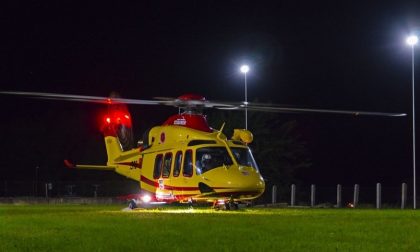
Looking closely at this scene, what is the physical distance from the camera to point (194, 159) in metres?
26.3

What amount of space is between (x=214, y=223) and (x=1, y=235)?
5.08 meters

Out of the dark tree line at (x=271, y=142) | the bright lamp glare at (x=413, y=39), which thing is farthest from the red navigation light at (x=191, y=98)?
the dark tree line at (x=271, y=142)

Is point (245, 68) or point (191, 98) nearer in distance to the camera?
point (191, 98)

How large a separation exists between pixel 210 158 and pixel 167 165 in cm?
263

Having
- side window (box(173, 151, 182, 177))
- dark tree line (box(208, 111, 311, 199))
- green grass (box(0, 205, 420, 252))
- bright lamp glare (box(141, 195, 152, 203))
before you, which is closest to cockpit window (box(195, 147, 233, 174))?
side window (box(173, 151, 182, 177))

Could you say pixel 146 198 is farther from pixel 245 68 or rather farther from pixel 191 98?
pixel 245 68

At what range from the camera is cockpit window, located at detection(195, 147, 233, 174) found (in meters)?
25.8

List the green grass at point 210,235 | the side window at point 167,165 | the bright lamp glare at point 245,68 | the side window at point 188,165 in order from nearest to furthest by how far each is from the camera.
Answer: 1. the green grass at point 210,235
2. the side window at point 188,165
3. the side window at point 167,165
4. the bright lamp glare at point 245,68

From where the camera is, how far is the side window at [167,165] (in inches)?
1100

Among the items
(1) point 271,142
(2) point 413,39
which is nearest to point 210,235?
(2) point 413,39

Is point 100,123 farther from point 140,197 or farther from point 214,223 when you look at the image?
point 214,223

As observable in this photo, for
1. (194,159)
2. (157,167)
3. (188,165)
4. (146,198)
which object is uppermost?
(194,159)

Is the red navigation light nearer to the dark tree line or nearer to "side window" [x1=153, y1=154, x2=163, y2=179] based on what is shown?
"side window" [x1=153, y1=154, x2=163, y2=179]

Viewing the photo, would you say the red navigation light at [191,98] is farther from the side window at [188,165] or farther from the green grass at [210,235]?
the green grass at [210,235]
